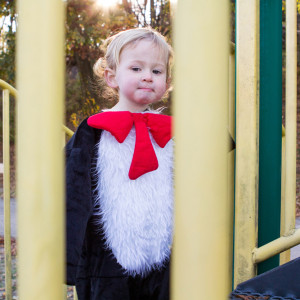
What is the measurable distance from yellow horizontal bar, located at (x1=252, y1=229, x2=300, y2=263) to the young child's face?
74 cm

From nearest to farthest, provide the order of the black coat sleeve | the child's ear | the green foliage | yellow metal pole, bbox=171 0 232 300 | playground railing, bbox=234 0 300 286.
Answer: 1. yellow metal pole, bbox=171 0 232 300
2. playground railing, bbox=234 0 300 286
3. the black coat sleeve
4. the child's ear
5. the green foliage

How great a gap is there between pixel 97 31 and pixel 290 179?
805cm

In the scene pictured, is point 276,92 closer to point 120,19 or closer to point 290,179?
point 290,179

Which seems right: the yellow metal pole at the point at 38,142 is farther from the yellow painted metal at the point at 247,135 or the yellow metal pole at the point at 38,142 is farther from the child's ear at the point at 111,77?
the child's ear at the point at 111,77

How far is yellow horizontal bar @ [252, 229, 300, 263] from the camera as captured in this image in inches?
40.2

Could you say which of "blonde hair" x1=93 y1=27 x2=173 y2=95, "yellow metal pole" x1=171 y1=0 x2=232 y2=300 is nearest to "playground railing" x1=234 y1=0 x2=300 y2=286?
"yellow metal pole" x1=171 y1=0 x2=232 y2=300

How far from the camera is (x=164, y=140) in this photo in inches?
64.8

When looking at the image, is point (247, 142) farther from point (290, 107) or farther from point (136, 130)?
point (136, 130)

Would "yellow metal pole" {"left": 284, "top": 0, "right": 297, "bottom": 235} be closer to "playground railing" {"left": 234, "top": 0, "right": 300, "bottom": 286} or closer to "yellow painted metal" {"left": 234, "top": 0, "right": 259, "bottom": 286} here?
"playground railing" {"left": 234, "top": 0, "right": 300, "bottom": 286}

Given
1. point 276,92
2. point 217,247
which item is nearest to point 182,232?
point 217,247

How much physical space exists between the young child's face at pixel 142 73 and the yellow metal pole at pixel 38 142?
41.6 inches

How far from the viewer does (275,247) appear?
41.6 inches

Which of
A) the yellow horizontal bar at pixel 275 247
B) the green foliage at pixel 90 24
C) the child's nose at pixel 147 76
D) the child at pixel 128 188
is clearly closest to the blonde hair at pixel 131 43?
the child at pixel 128 188

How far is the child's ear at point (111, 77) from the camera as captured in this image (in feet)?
5.74
